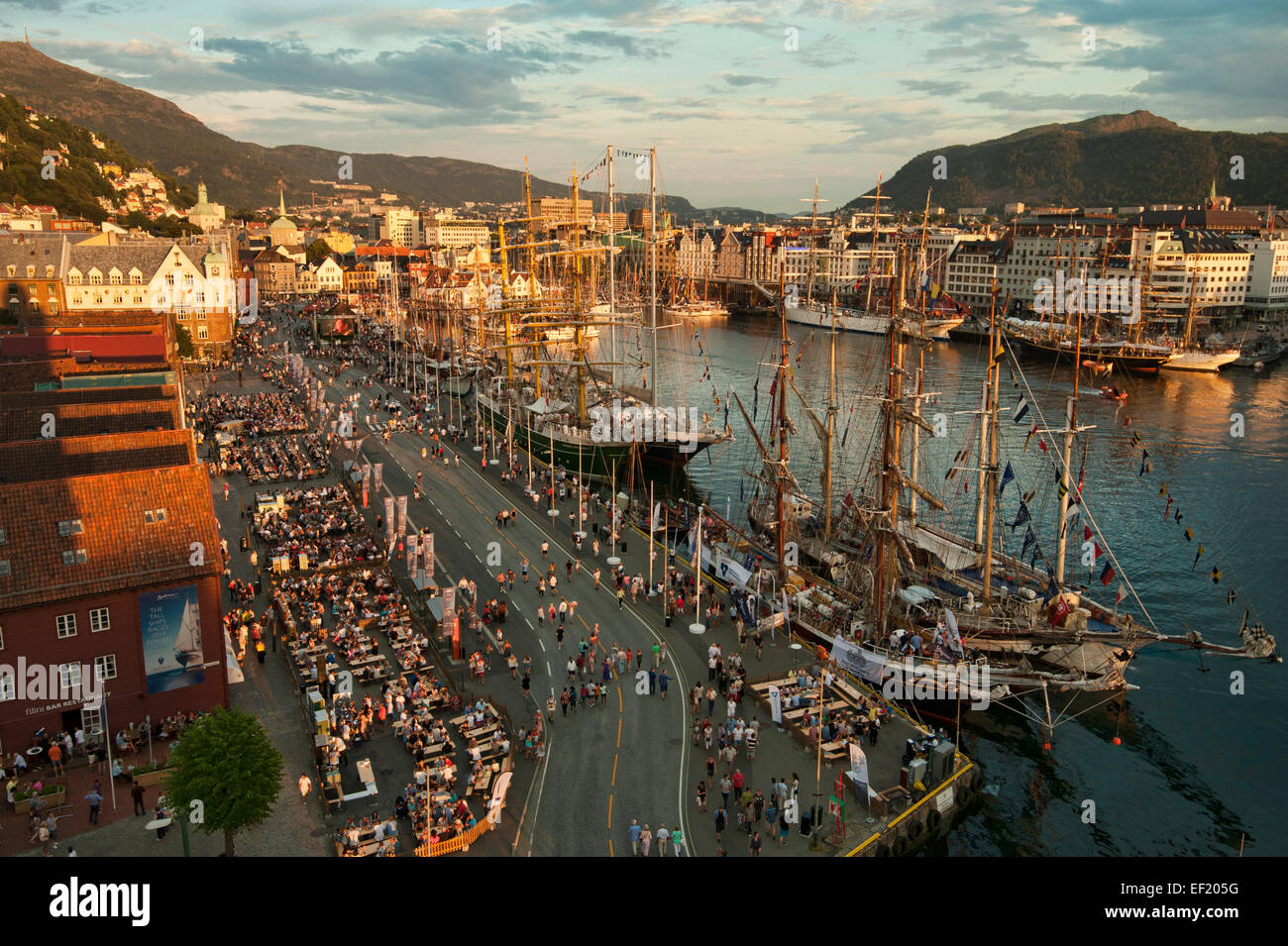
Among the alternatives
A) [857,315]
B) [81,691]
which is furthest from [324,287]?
[81,691]

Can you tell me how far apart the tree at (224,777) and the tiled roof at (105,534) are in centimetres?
661

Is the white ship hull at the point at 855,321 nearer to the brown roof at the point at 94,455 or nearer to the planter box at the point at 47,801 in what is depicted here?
the brown roof at the point at 94,455

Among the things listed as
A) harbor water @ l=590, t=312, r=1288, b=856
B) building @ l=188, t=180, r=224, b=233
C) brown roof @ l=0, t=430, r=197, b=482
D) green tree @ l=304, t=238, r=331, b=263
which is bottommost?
harbor water @ l=590, t=312, r=1288, b=856

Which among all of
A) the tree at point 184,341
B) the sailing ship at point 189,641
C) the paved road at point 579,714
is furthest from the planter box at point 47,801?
the tree at point 184,341

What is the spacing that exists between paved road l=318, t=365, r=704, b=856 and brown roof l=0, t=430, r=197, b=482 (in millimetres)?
11859

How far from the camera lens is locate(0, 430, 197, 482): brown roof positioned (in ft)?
88.4

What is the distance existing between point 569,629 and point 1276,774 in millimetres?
22020

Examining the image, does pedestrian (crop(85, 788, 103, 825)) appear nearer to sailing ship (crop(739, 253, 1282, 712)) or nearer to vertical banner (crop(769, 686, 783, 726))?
vertical banner (crop(769, 686, 783, 726))

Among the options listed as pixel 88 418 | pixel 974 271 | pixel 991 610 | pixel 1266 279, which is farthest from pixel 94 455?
pixel 1266 279

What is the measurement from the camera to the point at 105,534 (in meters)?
24.2

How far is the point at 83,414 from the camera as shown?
3219 centimetres

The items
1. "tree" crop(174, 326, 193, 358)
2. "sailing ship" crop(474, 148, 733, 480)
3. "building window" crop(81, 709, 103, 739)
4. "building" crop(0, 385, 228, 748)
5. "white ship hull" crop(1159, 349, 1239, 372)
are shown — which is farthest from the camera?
"white ship hull" crop(1159, 349, 1239, 372)

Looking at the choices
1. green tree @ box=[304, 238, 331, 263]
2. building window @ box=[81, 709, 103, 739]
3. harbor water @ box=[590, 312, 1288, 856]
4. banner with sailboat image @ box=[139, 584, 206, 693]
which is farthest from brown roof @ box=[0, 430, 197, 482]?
green tree @ box=[304, 238, 331, 263]

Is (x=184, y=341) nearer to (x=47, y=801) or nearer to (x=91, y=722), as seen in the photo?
(x=91, y=722)
